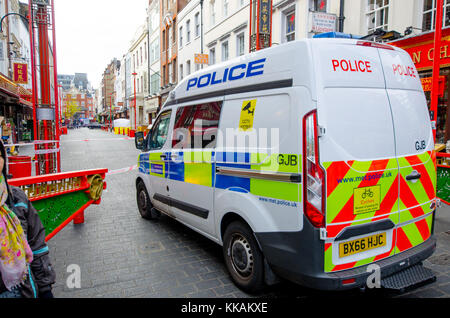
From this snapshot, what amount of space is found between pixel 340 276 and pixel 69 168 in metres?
12.4

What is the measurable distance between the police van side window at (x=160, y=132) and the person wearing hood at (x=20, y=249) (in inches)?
127

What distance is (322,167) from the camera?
8.59 ft

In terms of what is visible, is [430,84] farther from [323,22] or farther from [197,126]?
[197,126]

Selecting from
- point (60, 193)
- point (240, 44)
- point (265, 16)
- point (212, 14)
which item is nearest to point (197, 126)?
point (60, 193)

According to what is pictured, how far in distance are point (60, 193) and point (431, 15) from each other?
1041 centimetres

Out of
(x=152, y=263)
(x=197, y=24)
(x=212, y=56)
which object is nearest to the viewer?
(x=152, y=263)

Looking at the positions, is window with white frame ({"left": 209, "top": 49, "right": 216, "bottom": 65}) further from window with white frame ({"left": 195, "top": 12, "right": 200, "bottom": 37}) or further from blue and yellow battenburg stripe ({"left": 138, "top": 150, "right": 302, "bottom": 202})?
blue and yellow battenburg stripe ({"left": 138, "top": 150, "right": 302, "bottom": 202})

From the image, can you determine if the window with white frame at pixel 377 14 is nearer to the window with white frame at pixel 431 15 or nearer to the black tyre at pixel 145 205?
the window with white frame at pixel 431 15

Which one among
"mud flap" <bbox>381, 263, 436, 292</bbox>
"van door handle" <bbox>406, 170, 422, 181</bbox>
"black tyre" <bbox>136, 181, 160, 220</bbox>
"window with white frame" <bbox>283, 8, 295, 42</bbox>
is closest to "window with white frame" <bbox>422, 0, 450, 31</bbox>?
"window with white frame" <bbox>283, 8, 295, 42</bbox>

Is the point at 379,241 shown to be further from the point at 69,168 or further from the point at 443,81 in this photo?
the point at 69,168

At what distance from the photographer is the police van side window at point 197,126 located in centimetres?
397

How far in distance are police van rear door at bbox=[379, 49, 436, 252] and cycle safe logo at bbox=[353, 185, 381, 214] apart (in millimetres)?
360

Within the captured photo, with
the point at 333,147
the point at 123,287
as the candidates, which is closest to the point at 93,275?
the point at 123,287

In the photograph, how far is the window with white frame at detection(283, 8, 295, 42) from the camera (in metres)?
14.5
